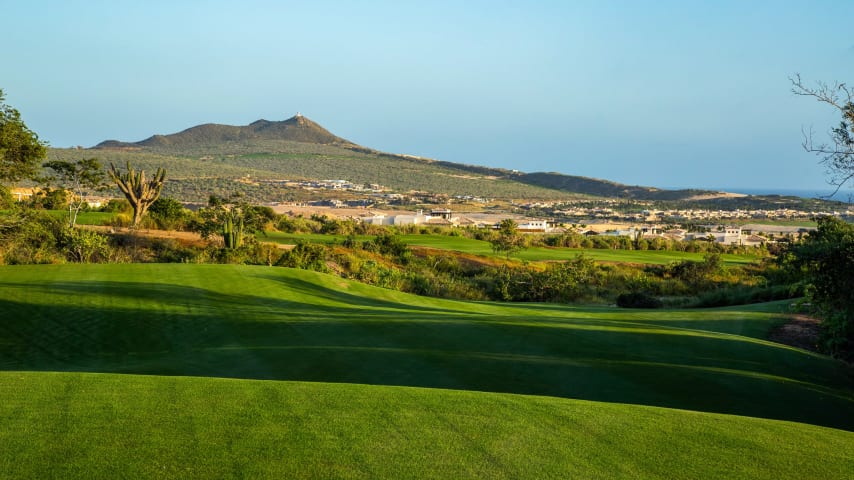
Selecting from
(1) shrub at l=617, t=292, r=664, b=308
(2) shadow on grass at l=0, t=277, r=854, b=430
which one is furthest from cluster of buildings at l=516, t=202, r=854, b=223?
(2) shadow on grass at l=0, t=277, r=854, b=430

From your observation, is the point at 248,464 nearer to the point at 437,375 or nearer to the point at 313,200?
the point at 437,375

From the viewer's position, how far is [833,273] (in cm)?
922

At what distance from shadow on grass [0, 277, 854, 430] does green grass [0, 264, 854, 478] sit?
0.05 meters

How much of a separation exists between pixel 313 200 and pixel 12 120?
65189mm

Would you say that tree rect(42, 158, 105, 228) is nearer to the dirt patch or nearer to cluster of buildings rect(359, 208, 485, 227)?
cluster of buildings rect(359, 208, 485, 227)

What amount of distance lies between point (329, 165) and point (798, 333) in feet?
390

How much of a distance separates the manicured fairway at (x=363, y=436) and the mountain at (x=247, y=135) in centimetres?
13839

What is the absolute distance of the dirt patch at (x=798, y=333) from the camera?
1417 centimetres

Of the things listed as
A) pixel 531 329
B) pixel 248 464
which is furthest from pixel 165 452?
pixel 531 329

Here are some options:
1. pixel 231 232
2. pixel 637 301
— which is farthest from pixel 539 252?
pixel 231 232

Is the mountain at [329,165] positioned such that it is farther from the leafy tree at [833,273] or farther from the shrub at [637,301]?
the leafy tree at [833,273]

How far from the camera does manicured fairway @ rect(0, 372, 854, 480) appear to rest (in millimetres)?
4875

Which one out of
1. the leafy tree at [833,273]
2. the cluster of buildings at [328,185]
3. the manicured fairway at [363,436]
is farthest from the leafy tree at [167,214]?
the cluster of buildings at [328,185]

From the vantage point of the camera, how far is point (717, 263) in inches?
1321
